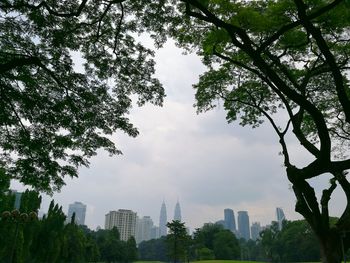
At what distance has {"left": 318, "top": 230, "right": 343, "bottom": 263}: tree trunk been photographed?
10203 mm

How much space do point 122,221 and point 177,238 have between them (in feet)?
307

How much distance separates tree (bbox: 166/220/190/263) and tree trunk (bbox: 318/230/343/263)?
176 ft

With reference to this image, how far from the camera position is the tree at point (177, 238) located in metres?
62.5

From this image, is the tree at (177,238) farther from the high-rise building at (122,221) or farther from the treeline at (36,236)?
the high-rise building at (122,221)

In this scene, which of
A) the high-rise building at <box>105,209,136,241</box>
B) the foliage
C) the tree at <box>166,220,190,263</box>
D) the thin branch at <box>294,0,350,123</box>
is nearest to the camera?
the thin branch at <box>294,0,350,123</box>

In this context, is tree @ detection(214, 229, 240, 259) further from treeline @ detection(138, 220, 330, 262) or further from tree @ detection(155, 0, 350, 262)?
tree @ detection(155, 0, 350, 262)

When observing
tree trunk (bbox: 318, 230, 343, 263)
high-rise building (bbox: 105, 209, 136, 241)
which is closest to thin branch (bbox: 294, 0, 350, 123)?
tree trunk (bbox: 318, 230, 343, 263)

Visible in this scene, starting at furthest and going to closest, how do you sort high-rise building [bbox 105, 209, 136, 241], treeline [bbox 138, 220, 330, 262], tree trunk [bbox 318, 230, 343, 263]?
high-rise building [bbox 105, 209, 136, 241] → treeline [bbox 138, 220, 330, 262] → tree trunk [bbox 318, 230, 343, 263]

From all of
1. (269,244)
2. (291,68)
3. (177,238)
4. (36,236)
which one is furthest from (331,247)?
(269,244)

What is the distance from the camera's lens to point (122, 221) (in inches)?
5955

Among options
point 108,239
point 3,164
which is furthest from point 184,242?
point 3,164

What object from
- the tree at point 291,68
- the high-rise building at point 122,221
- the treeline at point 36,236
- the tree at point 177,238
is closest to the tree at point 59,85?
the tree at point 291,68

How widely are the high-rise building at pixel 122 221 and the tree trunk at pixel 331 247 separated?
146 meters

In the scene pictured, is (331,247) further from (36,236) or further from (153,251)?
(153,251)
